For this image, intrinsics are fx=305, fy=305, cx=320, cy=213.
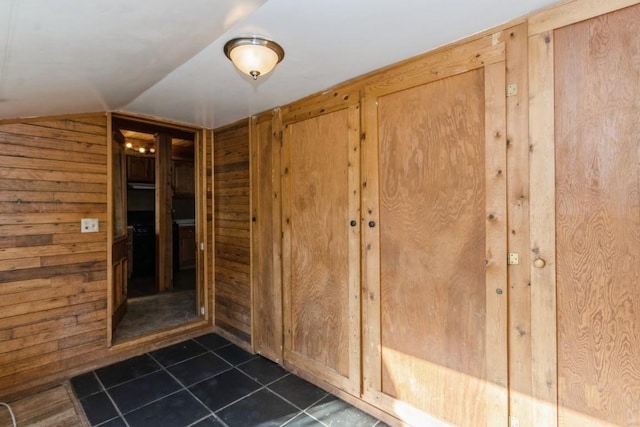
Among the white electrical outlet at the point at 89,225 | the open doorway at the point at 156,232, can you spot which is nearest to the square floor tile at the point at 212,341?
the open doorway at the point at 156,232

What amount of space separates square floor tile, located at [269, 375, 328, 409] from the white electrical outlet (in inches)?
79.0

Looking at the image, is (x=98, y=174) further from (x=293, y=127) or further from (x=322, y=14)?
(x=322, y=14)

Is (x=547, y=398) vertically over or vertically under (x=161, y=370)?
over

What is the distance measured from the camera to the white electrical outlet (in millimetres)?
2576

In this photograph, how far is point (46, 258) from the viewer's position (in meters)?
2.40

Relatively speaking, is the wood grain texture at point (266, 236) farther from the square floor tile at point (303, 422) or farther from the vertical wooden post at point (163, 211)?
the vertical wooden post at point (163, 211)

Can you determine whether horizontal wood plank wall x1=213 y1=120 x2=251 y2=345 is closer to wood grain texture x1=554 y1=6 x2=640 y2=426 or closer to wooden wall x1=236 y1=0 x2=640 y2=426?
wooden wall x1=236 y1=0 x2=640 y2=426

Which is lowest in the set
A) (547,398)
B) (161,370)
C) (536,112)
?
(161,370)

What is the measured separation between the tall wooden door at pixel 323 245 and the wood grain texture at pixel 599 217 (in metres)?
1.12

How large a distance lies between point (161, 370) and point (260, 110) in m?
2.44

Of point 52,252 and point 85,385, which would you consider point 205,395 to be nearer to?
point 85,385

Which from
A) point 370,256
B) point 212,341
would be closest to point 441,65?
point 370,256

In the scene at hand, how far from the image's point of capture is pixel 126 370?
2639 millimetres

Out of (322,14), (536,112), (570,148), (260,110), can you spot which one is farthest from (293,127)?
(570,148)
